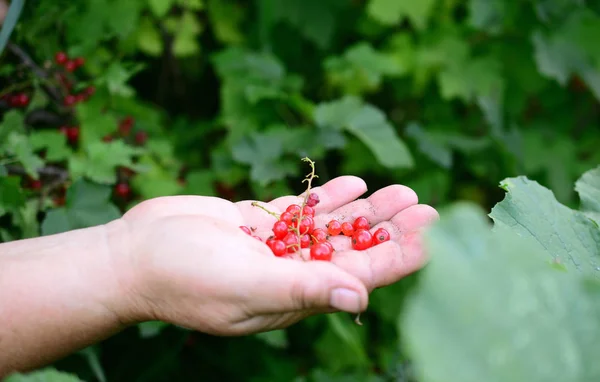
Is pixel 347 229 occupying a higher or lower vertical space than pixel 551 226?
lower

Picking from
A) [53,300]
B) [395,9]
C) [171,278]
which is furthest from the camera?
[395,9]

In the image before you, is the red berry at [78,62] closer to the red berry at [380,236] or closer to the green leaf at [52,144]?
the green leaf at [52,144]

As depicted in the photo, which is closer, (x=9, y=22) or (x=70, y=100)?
(x=9, y=22)

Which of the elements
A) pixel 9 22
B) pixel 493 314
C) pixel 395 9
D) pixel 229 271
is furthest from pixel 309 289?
pixel 395 9

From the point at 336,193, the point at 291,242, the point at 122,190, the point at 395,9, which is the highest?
the point at 395,9

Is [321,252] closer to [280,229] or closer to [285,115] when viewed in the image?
[280,229]

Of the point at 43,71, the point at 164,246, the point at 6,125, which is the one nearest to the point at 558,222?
the point at 164,246

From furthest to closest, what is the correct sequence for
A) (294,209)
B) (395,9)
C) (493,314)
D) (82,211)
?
(395,9), (82,211), (294,209), (493,314)

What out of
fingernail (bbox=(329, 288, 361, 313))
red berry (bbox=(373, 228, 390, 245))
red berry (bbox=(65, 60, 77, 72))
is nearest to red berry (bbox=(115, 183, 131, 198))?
red berry (bbox=(65, 60, 77, 72))
